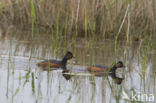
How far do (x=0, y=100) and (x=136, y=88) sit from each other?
88.4 inches

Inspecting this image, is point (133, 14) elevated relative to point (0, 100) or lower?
elevated

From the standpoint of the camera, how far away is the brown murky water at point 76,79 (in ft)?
21.1

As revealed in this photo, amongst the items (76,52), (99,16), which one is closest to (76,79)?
(76,52)

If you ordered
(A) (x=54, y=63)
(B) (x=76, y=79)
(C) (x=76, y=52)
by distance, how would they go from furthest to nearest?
(C) (x=76, y=52) → (A) (x=54, y=63) → (B) (x=76, y=79)

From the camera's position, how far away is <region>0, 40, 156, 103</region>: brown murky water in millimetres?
6434

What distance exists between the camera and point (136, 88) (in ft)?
23.4

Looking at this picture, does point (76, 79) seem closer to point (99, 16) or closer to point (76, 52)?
point (76, 52)

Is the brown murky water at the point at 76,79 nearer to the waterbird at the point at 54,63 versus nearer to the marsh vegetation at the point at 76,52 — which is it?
the marsh vegetation at the point at 76,52

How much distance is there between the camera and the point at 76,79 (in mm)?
7660

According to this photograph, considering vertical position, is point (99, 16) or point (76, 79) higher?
point (99, 16)

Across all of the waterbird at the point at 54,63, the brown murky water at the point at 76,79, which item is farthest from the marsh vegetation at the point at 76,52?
the waterbird at the point at 54,63

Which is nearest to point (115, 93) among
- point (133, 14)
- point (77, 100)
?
point (77, 100)

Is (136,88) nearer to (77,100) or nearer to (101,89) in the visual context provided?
(101,89)

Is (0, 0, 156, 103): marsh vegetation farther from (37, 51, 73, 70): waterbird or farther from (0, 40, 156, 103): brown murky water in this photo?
(37, 51, 73, 70): waterbird
